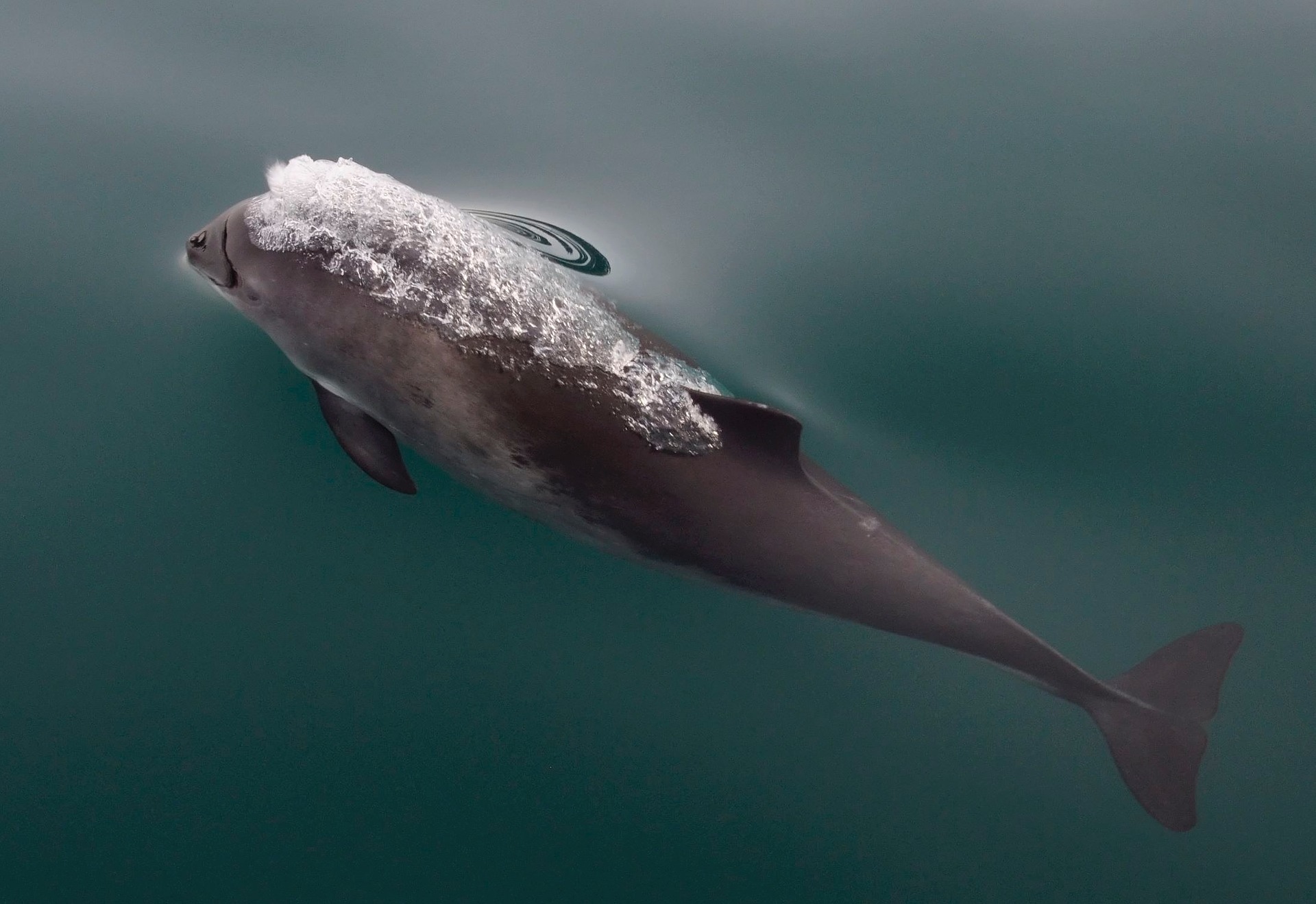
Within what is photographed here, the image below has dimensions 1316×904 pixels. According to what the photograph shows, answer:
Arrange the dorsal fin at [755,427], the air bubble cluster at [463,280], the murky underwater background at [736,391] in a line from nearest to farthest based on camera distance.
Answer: the dorsal fin at [755,427] → the murky underwater background at [736,391] → the air bubble cluster at [463,280]

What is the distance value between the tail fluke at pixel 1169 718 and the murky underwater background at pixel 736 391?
24 centimetres

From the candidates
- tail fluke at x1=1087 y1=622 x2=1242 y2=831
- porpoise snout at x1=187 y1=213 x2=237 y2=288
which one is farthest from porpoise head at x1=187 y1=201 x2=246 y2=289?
tail fluke at x1=1087 y1=622 x2=1242 y2=831

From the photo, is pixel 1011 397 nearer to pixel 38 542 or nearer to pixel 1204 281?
pixel 1204 281

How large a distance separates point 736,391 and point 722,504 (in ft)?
4.17

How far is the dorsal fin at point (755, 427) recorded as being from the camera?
161 inches

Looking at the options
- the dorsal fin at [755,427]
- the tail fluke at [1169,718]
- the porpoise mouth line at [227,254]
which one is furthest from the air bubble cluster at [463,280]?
the tail fluke at [1169,718]

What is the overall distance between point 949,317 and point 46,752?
5.09m

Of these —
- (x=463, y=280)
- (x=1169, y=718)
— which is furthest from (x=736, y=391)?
(x=1169, y=718)

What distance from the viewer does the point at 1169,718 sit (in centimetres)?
455

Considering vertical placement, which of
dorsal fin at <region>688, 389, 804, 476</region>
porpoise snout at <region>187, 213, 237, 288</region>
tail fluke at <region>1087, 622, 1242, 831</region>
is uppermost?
porpoise snout at <region>187, 213, 237, 288</region>

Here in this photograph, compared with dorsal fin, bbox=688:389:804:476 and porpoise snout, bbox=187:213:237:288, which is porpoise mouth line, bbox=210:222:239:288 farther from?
dorsal fin, bbox=688:389:804:476

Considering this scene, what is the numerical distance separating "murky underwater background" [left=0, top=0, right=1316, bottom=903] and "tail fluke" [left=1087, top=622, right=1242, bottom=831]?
0.79 feet

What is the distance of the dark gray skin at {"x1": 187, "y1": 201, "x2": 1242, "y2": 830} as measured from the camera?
4.27 metres

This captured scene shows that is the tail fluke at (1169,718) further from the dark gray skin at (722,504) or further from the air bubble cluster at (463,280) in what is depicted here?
the air bubble cluster at (463,280)
